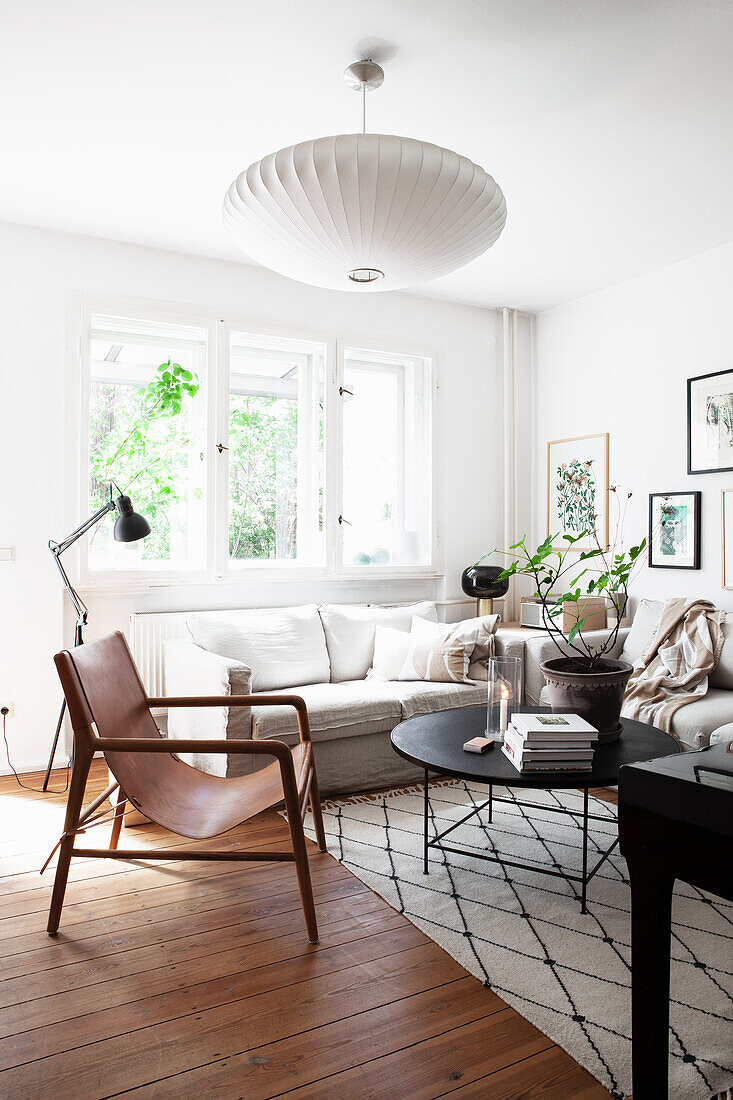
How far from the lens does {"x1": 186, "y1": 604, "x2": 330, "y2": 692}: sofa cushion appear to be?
3.54m

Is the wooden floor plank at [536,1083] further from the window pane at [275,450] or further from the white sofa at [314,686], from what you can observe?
the window pane at [275,450]

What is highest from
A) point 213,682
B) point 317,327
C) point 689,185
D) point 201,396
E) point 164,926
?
→ point 689,185

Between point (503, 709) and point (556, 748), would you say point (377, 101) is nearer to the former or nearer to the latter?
point (503, 709)

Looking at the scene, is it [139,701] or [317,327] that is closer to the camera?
[139,701]

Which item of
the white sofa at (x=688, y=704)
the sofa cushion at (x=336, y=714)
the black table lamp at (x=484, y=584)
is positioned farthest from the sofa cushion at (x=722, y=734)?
the black table lamp at (x=484, y=584)

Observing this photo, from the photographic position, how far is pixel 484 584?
440 centimetres

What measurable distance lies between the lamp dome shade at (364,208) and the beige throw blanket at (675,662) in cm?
205

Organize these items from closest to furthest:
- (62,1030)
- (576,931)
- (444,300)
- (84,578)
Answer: (62,1030)
(576,931)
(84,578)
(444,300)

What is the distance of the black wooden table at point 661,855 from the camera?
3.29ft

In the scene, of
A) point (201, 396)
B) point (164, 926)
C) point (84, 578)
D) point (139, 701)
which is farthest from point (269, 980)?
point (201, 396)

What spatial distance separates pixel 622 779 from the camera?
1.14m

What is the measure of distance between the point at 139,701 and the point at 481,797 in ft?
5.03

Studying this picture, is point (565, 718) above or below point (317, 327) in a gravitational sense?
below

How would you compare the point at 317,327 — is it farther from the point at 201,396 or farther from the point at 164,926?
the point at 164,926
